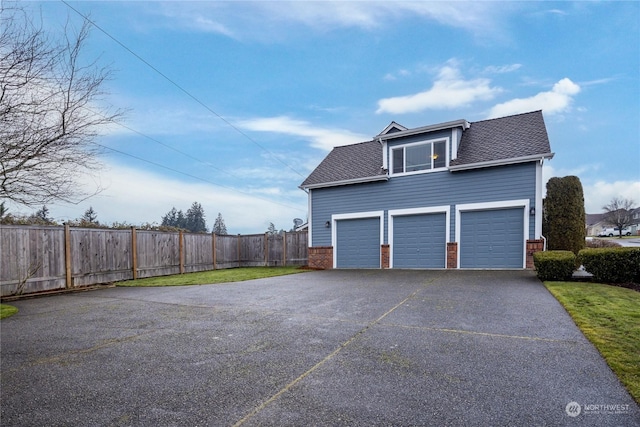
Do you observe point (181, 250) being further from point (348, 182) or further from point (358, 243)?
point (348, 182)

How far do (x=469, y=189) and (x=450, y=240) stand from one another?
2.02m

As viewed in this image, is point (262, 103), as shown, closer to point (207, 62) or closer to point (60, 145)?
point (207, 62)

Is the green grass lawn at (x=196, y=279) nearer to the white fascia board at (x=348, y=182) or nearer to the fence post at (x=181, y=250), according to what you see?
the fence post at (x=181, y=250)

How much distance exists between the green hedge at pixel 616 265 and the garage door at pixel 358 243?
7.08 meters

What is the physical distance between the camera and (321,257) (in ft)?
47.5

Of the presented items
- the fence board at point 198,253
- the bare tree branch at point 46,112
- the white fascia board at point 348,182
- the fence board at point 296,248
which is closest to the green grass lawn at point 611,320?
the white fascia board at point 348,182

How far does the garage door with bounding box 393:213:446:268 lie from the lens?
12.1 meters

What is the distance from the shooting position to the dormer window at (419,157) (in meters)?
12.4

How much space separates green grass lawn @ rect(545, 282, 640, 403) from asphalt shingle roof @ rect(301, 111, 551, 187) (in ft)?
17.9

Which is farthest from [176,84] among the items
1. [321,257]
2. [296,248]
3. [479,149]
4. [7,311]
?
[479,149]

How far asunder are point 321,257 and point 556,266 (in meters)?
8.86

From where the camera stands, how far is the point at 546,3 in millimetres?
8797

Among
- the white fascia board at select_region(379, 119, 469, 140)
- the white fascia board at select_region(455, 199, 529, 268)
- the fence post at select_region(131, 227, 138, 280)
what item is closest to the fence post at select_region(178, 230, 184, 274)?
the fence post at select_region(131, 227, 138, 280)

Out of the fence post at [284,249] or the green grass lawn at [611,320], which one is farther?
the fence post at [284,249]
